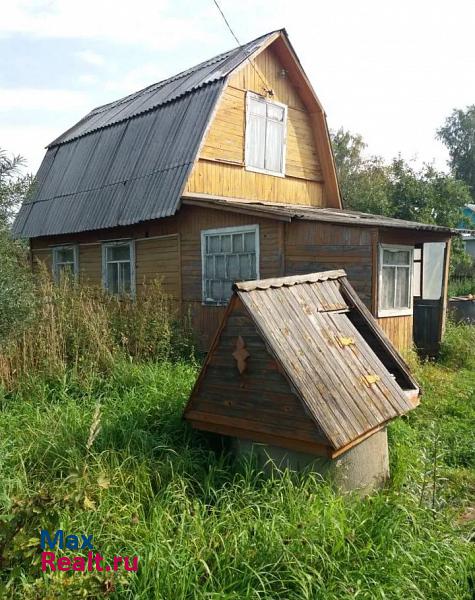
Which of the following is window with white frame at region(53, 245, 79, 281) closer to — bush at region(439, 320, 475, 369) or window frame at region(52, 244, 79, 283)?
window frame at region(52, 244, 79, 283)

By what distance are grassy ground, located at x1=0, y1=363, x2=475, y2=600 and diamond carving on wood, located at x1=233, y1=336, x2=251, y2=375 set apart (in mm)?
831

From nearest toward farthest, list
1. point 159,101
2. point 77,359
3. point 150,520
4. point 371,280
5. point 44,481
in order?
point 150,520 < point 44,481 < point 77,359 < point 371,280 < point 159,101

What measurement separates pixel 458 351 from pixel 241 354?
6.83 meters

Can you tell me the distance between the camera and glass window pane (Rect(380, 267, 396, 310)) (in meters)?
8.07

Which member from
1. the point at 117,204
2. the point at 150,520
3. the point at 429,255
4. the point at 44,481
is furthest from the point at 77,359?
the point at 429,255

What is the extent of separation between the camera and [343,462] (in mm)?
3789

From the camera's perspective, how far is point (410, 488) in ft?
13.7

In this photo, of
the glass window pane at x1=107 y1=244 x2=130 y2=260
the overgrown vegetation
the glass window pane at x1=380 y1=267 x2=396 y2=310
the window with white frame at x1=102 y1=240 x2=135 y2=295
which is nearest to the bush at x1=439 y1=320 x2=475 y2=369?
the glass window pane at x1=380 y1=267 x2=396 y2=310

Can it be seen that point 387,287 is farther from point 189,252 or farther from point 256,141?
point 256,141

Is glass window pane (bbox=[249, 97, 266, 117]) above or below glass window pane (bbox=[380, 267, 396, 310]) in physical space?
above

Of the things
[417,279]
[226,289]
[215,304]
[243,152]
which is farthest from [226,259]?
[417,279]

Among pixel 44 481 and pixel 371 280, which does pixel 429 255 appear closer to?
pixel 371 280

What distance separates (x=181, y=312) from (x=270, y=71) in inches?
238

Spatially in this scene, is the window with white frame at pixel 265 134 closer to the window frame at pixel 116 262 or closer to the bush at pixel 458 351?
the window frame at pixel 116 262
